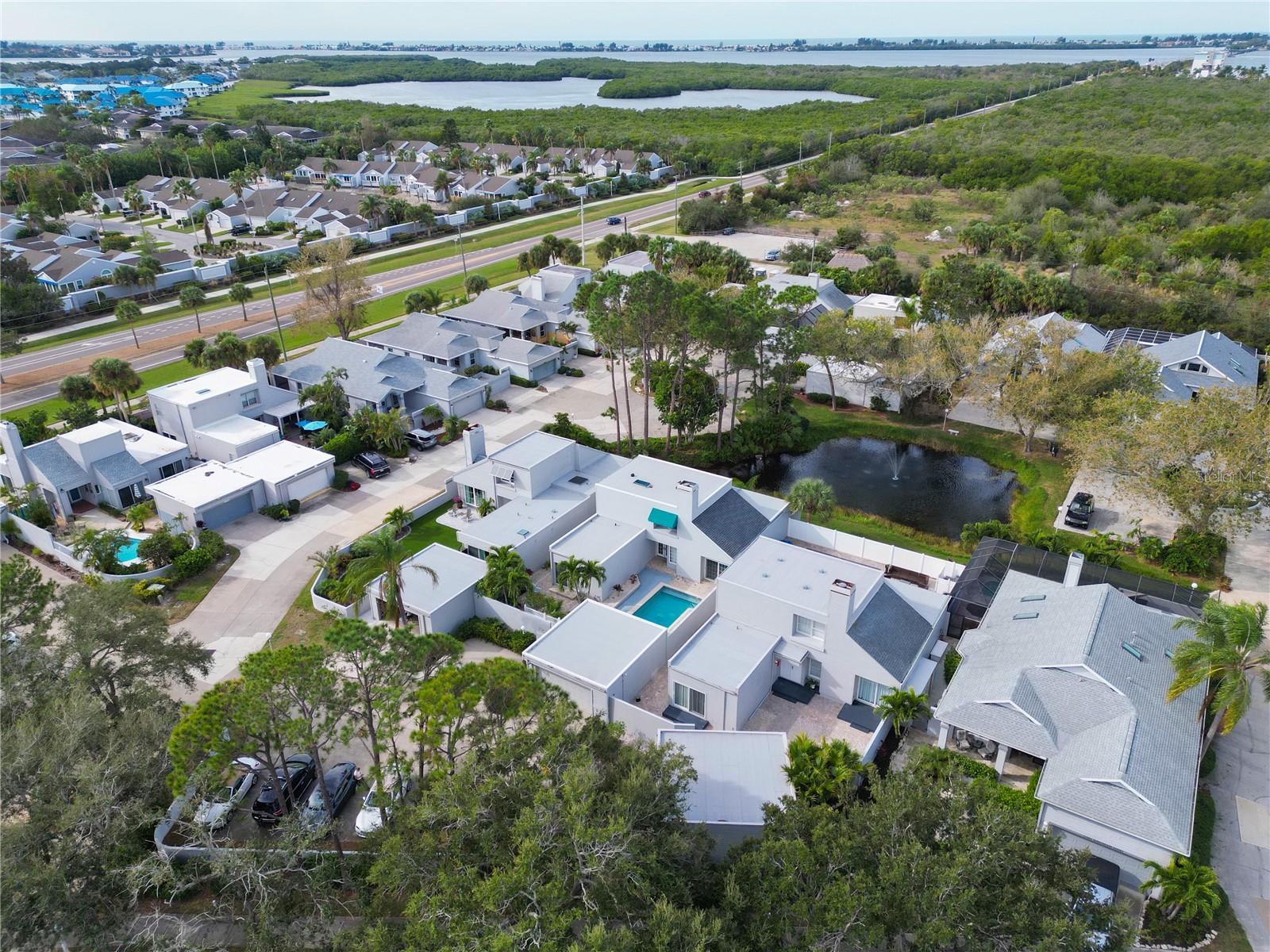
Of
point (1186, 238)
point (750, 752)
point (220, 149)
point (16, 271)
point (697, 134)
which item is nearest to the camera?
point (750, 752)

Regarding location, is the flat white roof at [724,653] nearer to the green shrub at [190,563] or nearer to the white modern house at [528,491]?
the white modern house at [528,491]

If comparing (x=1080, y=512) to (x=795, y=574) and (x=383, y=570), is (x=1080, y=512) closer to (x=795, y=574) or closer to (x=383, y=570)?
(x=795, y=574)

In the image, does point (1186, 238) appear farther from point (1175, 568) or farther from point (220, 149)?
point (220, 149)

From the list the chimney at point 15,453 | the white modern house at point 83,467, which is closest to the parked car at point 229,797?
the white modern house at point 83,467

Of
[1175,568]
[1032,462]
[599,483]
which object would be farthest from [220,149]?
[1175,568]

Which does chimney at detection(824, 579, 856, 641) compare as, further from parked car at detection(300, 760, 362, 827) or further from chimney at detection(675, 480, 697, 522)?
parked car at detection(300, 760, 362, 827)

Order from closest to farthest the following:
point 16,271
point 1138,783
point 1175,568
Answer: point 1138,783, point 1175,568, point 16,271

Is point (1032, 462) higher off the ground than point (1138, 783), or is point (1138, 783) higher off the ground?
point (1138, 783)
